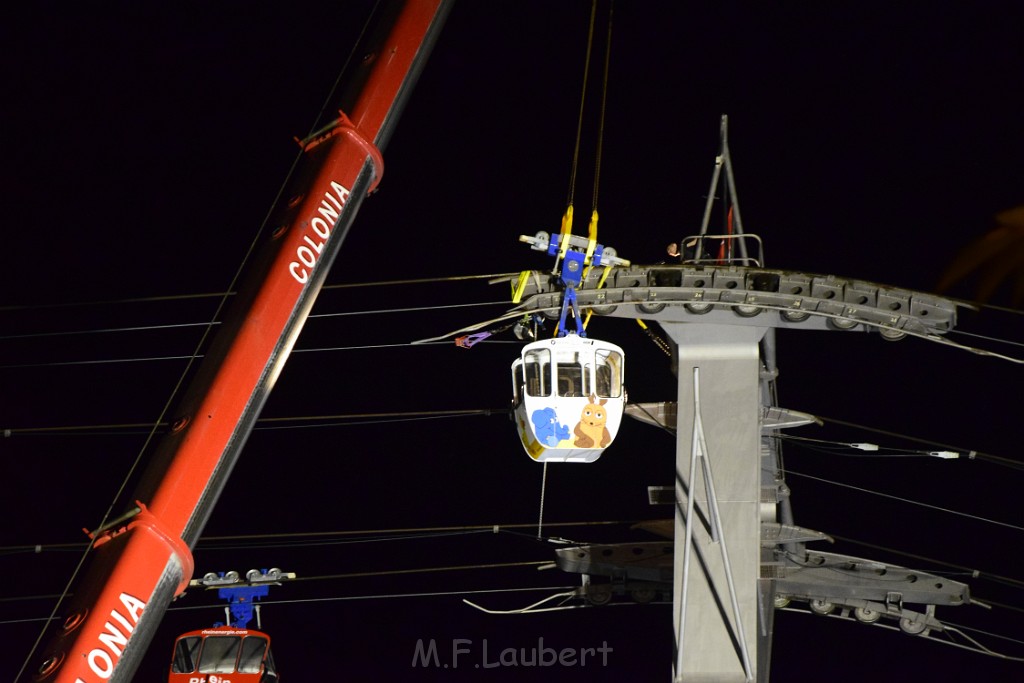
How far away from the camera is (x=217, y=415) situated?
14.9 meters

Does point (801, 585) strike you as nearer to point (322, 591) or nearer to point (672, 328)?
point (672, 328)

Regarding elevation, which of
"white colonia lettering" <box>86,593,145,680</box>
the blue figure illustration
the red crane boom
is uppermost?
the blue figure illustration

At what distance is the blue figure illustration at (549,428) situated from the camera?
22.5 metres

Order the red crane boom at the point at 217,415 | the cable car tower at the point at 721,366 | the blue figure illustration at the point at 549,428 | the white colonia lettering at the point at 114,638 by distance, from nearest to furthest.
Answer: the white colonia lettering at the point at 114,638, the red crane boom at the point at 217,415, the blue figure illustration at the point at 549,428, the cable car tower at the point at 721,366

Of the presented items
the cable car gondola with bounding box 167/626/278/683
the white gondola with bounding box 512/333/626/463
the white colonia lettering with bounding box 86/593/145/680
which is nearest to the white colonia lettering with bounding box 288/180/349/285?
the white colonia lettering with bounding box 86/593/145/680

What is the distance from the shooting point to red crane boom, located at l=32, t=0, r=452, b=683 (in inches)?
549

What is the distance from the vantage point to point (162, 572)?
14391 mm

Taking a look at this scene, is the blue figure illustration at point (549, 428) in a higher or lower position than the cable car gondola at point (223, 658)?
higher

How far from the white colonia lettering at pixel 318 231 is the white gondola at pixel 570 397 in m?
6.64

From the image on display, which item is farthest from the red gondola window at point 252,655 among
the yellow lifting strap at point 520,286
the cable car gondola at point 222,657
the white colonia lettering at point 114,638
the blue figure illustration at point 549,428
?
the white colonia lettering at point 114,638

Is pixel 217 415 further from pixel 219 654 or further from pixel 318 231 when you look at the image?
pixel 219 654

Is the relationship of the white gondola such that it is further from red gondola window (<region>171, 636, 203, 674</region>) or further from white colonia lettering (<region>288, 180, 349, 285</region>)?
white colonia lettering (<region>288, 180, 349, 285</region>)

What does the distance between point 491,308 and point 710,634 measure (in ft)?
51.6

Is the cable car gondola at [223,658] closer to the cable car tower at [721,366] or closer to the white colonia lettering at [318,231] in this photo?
the cable car tower at [721,366]
